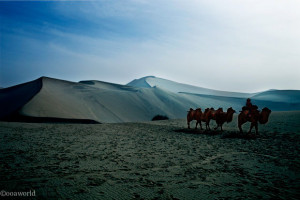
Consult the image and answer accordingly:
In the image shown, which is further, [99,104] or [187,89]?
[187,89]

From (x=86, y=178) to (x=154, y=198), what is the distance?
5.60 feet

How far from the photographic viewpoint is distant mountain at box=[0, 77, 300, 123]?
1145 inches

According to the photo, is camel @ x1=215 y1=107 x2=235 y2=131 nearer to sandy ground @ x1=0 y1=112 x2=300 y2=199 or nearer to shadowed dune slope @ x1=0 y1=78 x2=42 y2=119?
sandy ground @ x1=0 y1=112 x2=300 y2=199

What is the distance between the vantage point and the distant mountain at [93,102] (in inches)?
1145

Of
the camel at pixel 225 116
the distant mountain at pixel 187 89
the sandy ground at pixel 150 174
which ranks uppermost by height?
the distant mountain at pixel 187 89

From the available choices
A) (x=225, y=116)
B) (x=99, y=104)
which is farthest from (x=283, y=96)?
(x=225, y=116)

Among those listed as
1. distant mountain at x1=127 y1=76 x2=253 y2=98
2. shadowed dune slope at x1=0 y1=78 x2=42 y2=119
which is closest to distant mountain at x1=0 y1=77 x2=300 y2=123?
shadowed dune slope at x1=0 y1=78 x2=42 y2=119

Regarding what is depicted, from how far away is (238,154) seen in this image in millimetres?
6598

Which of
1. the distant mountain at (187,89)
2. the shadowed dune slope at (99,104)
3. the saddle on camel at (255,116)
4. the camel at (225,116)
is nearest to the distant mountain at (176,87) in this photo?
the distant mountain at (187,89)

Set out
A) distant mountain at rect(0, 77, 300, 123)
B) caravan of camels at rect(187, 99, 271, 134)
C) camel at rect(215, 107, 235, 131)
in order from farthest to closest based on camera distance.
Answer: distant mountain at rect(0, 77, 300, 123) → camel at rect(215, 107, 235, 131) → caravan of camels at rect(187, 99, 271, 134)

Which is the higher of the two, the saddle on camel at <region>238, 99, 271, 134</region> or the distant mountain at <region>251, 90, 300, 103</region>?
the distant mountain at <region>251, 90, 300, 103</region>

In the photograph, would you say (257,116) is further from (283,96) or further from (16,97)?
(283,96)

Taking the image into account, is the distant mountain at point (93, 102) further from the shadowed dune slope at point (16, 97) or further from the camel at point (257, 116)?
the camel at point (257, 116)

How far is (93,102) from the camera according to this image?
43.3m
